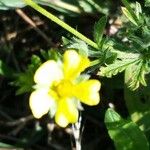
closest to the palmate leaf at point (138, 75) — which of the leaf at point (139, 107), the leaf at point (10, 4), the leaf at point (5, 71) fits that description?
the leaf at point (139, 107)

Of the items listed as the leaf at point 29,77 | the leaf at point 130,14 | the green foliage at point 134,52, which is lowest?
the leaf at point 29,77

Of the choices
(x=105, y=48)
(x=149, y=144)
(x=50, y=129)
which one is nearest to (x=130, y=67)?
(x=105, y=48)

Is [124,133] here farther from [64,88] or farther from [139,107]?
[64,88]

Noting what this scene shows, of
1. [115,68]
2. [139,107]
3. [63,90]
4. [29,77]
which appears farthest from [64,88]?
[139,107]

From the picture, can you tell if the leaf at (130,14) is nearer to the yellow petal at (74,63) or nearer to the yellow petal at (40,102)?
the yellow petal at (74,63)

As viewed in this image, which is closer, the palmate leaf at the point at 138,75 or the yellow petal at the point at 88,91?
the yellow petal at the point at 88,91

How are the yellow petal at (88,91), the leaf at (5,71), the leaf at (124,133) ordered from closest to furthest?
the yellow petal at (88,91) < the leaf at (124,133) < the leaf at (5,71)
